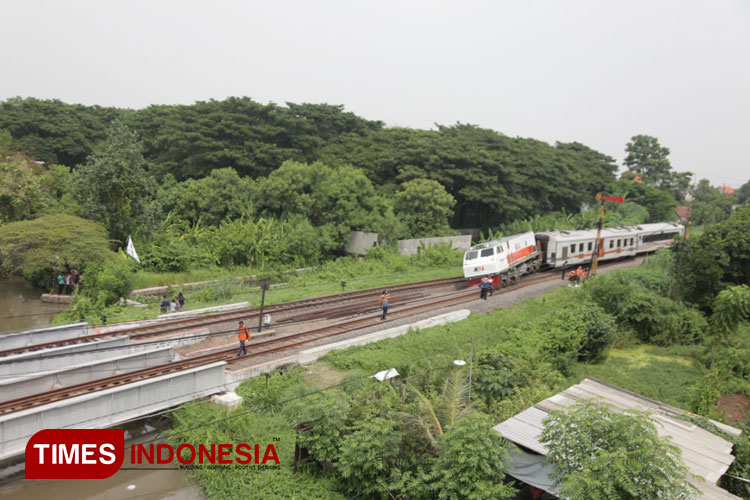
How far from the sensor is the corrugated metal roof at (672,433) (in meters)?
8.85

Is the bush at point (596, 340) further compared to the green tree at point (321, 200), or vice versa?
the green tree at point (321, 200)

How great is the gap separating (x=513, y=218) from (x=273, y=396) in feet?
111

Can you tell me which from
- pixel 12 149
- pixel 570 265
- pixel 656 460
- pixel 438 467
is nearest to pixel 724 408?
pixel 656 460

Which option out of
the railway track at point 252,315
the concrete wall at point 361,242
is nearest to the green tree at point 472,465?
the railway track at point 252,315

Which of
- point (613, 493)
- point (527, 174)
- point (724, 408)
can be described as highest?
point (527, 174)

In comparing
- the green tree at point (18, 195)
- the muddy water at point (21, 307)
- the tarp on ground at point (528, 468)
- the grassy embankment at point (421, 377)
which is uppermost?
the green tree at point (18, 195)

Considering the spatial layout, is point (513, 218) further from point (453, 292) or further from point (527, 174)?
point (453, 292)

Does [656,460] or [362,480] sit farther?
[362,480]

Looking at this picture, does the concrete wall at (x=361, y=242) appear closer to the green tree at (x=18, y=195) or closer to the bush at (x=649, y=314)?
the bush at (x=649, y=314)

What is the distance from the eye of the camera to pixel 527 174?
145 feet

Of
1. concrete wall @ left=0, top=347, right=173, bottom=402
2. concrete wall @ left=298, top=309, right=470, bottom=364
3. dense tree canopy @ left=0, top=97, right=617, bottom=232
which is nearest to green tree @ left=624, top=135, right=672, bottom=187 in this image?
dense tree canopy @ left=0, top=97, right=617, bottom=232

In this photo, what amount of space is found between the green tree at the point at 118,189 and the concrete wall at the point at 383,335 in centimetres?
1748

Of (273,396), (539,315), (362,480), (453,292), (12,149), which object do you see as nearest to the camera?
(362,480)

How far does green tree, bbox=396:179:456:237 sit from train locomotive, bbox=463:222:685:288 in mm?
7576
